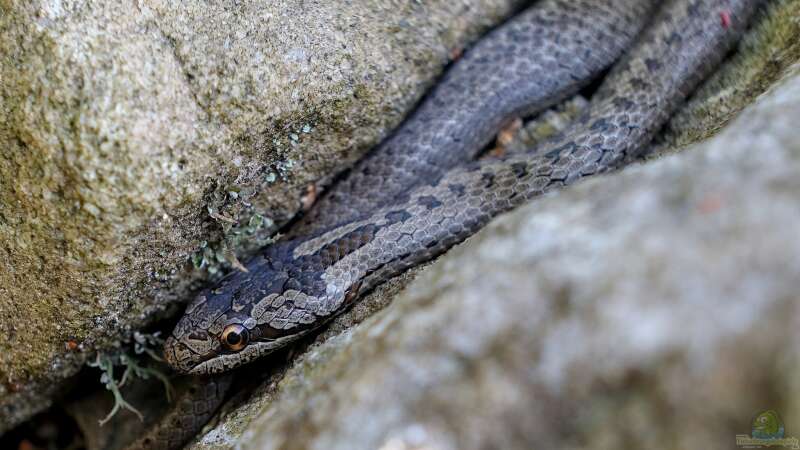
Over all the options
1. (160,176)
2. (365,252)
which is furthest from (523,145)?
(160,176)

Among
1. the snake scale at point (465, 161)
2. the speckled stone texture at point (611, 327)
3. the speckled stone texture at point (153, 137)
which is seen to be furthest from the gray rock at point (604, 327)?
the snake scale at point (465, 161)

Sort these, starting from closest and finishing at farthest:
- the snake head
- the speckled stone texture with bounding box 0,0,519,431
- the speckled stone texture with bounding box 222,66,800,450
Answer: the speckled stone texture with bounding box 222,66,800,450
the speckled stone texture with bounding box 0,0,519,431
the snake head

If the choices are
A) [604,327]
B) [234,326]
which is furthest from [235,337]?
[604,327]

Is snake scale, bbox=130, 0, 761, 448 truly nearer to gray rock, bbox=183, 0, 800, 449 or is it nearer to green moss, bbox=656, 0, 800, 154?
green moss, bbox=656, 0, 800, 154

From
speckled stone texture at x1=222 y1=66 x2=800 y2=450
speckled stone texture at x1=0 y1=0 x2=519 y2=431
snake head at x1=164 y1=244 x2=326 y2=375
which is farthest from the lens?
snake head at x1=164 y1=244 x2=326 y2=375

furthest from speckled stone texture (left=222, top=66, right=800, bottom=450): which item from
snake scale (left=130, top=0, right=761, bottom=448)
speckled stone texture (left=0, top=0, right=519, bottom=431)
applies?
snake scale (left=130, top=0, right=761, bottom=448)

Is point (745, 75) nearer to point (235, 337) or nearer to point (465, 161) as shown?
point (465, 161)

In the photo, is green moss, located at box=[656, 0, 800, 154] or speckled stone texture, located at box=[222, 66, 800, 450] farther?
green moss, located at box=[656, 0, 800, 154]
